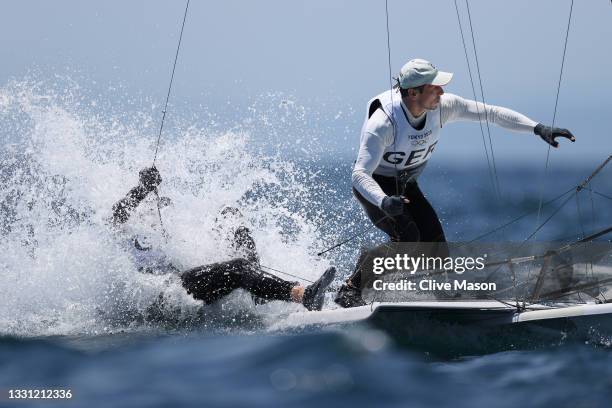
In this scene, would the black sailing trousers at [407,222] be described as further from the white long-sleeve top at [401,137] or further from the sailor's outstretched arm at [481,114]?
the sailor's outstretched arm at [481,114]

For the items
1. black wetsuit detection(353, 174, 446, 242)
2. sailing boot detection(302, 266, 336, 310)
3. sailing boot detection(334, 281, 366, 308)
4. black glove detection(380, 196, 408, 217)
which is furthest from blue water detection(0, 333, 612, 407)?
black wetsuit detection(353, 174, 446, 242)

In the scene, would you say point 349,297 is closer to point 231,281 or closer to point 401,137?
point 231,281

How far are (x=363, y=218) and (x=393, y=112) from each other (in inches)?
344

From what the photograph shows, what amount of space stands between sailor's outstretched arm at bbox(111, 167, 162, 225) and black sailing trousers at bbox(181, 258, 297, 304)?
2.51ft

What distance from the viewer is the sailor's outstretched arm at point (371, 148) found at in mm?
5336

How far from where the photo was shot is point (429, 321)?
500 cm

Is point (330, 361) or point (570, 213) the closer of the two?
point (330, 361)

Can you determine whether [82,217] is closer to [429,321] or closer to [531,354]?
[429,321]

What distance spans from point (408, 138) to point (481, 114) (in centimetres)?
63

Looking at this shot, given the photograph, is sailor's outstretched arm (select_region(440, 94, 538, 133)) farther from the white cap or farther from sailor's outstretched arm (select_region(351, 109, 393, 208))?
sailor's outstretched arm (select_region(351, 109, 393, 208))

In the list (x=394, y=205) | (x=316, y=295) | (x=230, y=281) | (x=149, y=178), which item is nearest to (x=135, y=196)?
(x=149, y=178)

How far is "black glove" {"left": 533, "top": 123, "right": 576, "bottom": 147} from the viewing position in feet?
17.6

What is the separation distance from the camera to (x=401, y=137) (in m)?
5.52


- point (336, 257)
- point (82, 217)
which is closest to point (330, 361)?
point (82, 217)
